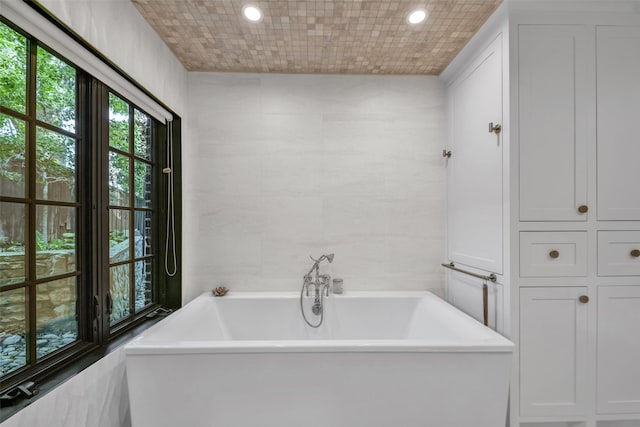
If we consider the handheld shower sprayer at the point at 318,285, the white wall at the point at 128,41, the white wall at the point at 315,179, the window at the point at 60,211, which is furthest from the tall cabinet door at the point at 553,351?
the white wall at the point at 128,41

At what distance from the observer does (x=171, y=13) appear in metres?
1.57

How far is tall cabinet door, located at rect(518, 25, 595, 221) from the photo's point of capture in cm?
147

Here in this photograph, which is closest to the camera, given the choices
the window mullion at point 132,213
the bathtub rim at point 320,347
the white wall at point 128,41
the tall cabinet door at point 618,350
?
the white wall at point 128,41

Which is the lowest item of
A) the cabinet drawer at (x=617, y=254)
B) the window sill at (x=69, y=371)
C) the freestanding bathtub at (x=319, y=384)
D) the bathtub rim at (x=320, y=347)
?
the freestanding bathtub at (x=319, y=384)

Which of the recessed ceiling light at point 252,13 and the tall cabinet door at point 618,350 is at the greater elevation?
the recessed ceiling light at point 252,13

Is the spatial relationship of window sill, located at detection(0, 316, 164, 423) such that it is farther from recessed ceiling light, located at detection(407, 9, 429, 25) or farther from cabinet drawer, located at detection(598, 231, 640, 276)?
cabinet drawer, located at detection(598, 231, 640, 276)

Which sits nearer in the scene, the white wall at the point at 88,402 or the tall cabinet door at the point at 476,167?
the white wall at the point at 88,402

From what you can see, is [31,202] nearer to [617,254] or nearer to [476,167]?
[476,167]

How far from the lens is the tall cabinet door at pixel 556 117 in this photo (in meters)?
1.47

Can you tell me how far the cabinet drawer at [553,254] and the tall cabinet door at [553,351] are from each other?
0.29ft

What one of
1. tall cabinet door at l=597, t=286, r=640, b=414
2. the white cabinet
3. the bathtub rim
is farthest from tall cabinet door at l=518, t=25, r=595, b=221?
the bathtub rim

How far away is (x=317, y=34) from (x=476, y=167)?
127cm

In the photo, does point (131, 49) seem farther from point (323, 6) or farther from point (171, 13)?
point (323, 6)

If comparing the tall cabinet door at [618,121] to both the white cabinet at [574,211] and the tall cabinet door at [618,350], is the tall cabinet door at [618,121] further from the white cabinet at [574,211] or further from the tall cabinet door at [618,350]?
the tall cabinet door at [618,350]
